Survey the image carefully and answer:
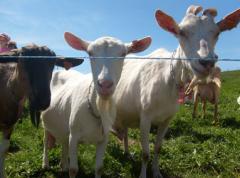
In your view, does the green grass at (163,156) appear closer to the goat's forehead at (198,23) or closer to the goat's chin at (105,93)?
the goat's chin at (105,93)

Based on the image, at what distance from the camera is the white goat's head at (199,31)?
6.14m

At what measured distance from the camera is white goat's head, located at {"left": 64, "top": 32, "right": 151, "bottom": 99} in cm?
602

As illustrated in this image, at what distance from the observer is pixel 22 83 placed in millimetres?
6602

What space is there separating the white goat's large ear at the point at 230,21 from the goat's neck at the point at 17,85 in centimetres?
299

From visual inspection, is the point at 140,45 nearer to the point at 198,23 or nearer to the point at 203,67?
the point at 198,23

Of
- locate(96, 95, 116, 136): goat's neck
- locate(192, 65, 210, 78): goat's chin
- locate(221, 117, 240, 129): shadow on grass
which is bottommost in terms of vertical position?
locate(221, 117, 240, 129): shadow on grass

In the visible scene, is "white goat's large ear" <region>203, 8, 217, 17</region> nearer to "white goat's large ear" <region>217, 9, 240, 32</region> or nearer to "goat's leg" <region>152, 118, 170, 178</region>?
"white goat's large ear" <region>217, 9, 240, 32</region>

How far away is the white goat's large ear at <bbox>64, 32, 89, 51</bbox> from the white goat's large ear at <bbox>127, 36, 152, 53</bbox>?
26.7 inches

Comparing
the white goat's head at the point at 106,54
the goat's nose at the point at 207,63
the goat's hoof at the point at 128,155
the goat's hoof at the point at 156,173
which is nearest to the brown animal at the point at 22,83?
the white goat's head at the point at 106,54

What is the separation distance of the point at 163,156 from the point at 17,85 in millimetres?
3564

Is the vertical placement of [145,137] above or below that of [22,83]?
below

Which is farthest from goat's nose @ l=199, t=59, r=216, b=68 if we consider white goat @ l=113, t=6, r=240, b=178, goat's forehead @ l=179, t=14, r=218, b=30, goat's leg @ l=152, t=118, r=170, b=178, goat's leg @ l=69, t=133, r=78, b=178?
goat's leg @ l=152, t=118, r=170, b=178

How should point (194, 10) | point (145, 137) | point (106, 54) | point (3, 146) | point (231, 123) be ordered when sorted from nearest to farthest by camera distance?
point (106, 54) → point (3, 146) → point (194, 10) → point (145, 137) → point (231, 123)

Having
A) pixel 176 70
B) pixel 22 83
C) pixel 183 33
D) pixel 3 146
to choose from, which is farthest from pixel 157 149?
pixel 22 83
